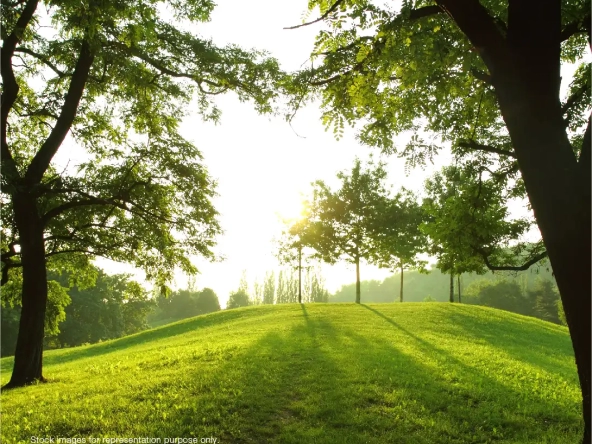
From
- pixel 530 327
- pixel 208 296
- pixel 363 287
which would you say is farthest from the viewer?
pixel 363 287

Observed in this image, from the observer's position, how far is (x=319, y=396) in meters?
8.94

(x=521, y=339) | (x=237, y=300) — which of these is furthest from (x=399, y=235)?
(x=237, y=300)

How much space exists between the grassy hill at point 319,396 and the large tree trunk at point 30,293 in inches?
46.7

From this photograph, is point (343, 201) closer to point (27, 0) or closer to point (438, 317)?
point (438, 317)

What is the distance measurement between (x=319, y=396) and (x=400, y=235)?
2780cm

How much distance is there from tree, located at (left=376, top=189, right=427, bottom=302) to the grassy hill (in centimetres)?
1703

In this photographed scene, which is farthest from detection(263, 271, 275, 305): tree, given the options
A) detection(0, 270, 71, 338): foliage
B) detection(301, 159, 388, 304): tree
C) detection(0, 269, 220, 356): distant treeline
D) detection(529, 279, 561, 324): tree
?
detection(0, 270, 71, 338): foliage

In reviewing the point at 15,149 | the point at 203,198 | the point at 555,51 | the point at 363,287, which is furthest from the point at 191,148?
the point at 363,287

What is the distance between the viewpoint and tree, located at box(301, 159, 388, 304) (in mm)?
36000

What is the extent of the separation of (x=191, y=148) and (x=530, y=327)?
974 inches

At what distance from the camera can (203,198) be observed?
1462 cm

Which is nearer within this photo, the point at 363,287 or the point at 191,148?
the point at 191,148

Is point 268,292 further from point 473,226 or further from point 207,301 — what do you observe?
point 473,226

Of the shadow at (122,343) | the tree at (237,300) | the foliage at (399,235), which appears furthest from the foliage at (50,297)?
the tree at (237,300)
